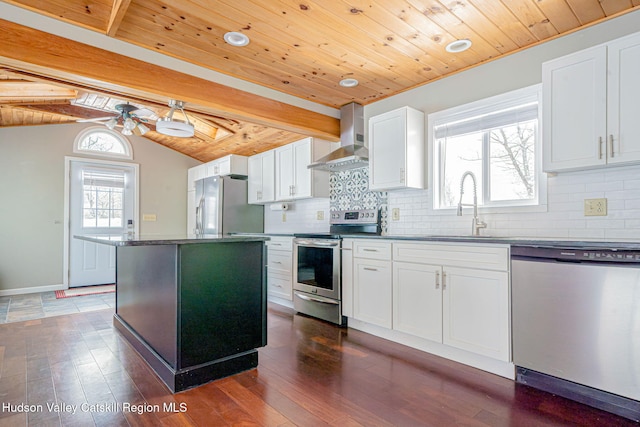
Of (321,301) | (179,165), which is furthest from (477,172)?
(179,165)

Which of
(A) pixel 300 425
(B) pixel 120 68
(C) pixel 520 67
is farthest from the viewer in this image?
(C) pixel 520 67

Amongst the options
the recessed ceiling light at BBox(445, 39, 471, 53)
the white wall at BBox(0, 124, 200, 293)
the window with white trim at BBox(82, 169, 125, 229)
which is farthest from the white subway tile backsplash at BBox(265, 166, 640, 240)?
the window with white trim at BBox(82, 169, 125, 229)

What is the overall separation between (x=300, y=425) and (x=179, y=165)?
6.07m

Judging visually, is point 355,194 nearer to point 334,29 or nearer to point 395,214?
point 395,214

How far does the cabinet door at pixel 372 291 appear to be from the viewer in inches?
116

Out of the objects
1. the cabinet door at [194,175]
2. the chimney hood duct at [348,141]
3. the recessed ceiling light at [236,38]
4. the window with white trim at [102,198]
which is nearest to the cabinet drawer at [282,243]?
the chimney hood duct at [348,141]

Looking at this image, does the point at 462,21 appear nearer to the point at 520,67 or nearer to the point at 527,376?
the point at 520,67

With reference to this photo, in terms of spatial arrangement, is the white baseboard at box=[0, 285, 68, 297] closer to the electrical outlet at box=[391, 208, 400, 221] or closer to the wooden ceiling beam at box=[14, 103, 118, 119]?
the wooden ceiling beam at box=[14, 103, 118, 119]

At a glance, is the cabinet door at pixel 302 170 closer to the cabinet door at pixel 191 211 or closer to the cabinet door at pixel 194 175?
the cabinet door at pixel 194 175

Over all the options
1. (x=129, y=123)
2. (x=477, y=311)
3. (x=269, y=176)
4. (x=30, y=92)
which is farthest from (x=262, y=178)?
(x=477, y=311)

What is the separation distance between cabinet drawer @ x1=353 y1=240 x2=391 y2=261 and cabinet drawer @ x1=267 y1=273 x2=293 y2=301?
124 cm

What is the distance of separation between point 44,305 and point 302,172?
3.69 metres

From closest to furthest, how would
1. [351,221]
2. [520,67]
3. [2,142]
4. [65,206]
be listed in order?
[520,67] < [351,221] < [2,142] < [65,206]

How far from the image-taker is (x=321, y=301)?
11.9 feet
